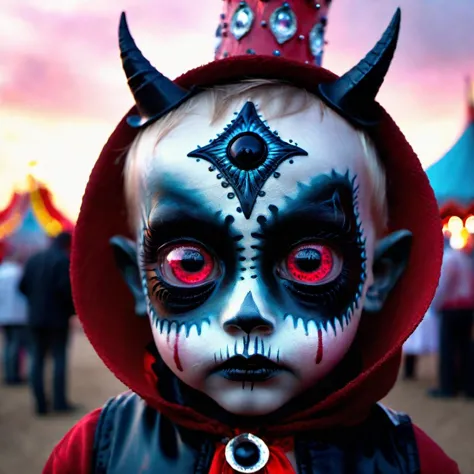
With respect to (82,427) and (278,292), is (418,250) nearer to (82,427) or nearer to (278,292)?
(278,292)

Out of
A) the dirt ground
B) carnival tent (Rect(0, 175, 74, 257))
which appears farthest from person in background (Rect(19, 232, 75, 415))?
carnival tent (Rect(0, 175, 74, 257))

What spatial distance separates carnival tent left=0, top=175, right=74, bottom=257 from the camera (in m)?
12.5

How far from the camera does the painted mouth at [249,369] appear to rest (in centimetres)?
123

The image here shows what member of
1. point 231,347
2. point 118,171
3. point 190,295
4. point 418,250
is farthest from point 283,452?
point 118,171

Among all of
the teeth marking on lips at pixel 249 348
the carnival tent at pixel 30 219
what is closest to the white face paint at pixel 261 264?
the teeth marking on lips at pixel 249 348

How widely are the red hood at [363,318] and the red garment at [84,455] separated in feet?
0.55

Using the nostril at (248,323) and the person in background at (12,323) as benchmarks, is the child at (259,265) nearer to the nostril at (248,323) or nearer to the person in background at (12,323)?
the nostril at (248,323)

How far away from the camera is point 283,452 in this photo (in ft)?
4.44

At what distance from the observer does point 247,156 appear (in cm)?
126

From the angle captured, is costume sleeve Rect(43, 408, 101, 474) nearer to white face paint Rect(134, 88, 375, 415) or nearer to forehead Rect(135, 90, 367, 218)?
white face paint Rect(134, 88, 375, 415)

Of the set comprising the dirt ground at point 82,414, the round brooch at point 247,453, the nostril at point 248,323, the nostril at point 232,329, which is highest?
the nostril at point 248,323

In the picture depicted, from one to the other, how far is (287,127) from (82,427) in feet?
2.89

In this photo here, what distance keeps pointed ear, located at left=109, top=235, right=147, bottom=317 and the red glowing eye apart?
1.45ft

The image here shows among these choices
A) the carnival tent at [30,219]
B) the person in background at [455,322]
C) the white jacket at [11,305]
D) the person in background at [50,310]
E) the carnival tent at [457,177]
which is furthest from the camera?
the carnival tent at [30,219]
